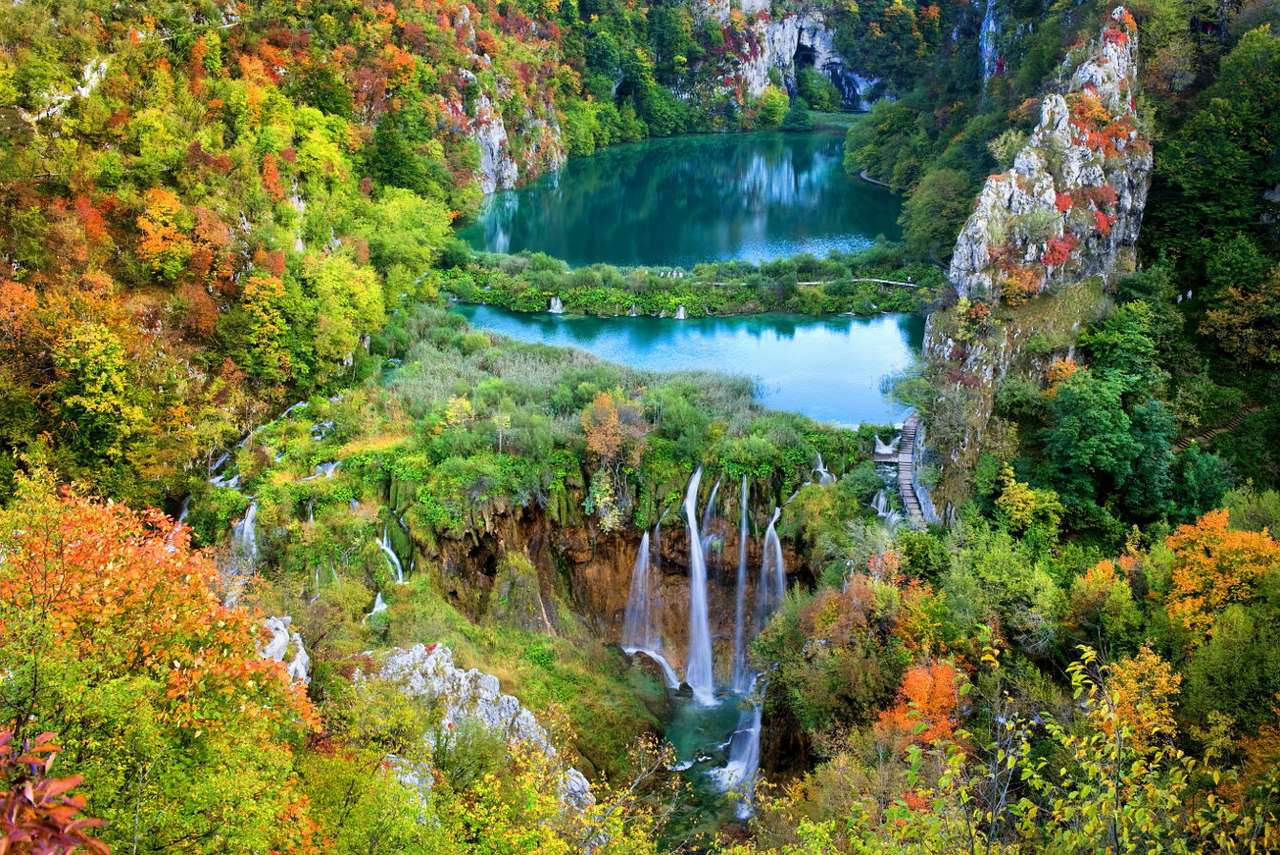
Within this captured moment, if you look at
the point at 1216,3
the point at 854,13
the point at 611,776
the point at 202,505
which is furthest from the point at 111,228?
the point at 854,13

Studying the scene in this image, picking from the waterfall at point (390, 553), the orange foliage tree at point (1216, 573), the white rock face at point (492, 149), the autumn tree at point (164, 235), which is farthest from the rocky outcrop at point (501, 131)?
the orange foliage tree at point (1216, 573)

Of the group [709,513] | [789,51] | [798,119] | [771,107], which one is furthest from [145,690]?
[789,51]

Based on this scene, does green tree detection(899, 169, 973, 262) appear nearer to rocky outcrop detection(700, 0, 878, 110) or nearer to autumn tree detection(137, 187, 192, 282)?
autumn tree detection(137, 187, 192, 282)

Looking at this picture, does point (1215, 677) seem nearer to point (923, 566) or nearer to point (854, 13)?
point (923, 566)

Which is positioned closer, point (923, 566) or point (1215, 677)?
point (1215, 677)

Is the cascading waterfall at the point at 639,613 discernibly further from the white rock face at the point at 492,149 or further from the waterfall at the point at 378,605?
the white rock face at the point at 492,149

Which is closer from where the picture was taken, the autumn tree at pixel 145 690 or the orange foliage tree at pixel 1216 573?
the autumn tree at pixel 145 690

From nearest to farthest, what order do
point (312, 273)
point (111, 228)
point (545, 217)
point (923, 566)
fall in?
point (923, 566) → point (111, 228) → point (312, 273) → point (545, 217)
